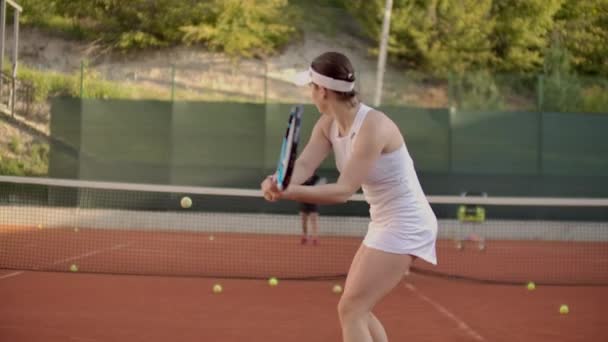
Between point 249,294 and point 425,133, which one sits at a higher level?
point 425,133

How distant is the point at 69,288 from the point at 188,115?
7.66 meters

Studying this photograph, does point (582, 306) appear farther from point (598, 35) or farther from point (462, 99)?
point (598, 35)

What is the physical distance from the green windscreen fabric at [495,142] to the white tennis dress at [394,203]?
39.1ft

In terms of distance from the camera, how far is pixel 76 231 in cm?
1377

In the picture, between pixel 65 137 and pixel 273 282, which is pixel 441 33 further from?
pixel 273 282

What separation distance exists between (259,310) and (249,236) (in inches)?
293

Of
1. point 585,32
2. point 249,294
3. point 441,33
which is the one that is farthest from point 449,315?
point 585,32

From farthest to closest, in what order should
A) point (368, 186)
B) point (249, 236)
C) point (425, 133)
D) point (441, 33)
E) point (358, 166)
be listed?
point (441, 33)
point (425, 133)
point (249, 236)
point (368, 186)
point (358, 166)

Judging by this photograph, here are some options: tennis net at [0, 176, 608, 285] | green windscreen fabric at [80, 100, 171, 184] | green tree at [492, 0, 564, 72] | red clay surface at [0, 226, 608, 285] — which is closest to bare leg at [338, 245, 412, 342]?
red clay surface at [0, 226, 608, 285]

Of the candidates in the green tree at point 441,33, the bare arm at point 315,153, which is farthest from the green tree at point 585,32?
the bare arm at point 315,153

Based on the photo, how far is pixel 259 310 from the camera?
6.68 m

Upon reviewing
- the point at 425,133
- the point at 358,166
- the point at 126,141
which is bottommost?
the point at 358,166

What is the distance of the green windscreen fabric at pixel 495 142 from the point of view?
15188mm

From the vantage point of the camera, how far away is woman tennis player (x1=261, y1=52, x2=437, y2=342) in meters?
3.12
